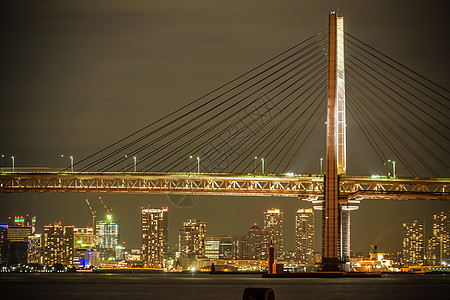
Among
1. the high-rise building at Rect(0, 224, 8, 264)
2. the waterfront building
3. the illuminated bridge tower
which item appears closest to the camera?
the illuminated bridge tower

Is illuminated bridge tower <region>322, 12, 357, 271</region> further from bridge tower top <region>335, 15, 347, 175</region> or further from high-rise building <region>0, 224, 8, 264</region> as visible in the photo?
high-rise building <region>0, 224, 8, 264</region>

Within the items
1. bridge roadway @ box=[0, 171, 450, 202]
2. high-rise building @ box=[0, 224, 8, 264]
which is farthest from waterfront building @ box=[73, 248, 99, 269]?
bridge roadway @ box=[0, 171, 450, 202]

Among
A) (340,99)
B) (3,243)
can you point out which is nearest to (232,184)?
(340,99)

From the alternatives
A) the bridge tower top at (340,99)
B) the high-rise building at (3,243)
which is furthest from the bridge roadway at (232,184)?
the high-rise building at (3,243)

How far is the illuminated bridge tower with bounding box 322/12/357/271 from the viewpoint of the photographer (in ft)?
199

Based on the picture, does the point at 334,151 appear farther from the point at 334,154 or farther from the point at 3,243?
the point at 3,243

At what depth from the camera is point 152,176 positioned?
7712cm

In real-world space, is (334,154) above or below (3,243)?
above

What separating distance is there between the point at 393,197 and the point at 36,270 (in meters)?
94.3

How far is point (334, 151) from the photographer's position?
61.0 m

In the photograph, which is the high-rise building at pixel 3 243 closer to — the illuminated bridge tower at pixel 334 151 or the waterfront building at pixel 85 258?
the waterfront building at pixel 85 258

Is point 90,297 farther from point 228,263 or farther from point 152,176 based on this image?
point 228,263

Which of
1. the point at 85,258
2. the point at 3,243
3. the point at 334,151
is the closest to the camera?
the point at 334,151

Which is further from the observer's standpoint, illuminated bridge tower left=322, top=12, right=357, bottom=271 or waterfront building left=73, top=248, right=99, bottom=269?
waterfront building left=73, top=248, right=99, bottom=269
